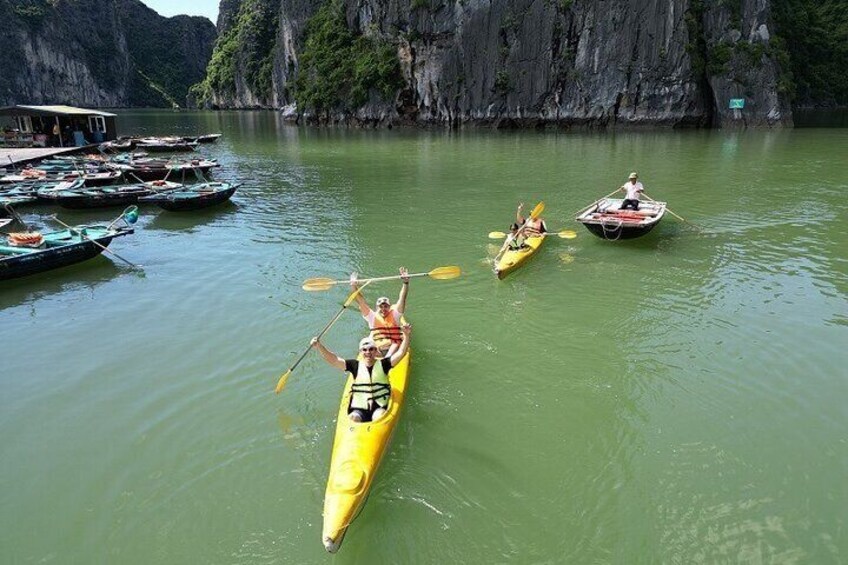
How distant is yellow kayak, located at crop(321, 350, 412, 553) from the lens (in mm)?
5012

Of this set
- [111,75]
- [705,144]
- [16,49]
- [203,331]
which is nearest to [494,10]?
[705,144]

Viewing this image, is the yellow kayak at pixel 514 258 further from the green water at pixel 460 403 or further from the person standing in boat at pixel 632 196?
the person standing in boat at pixel 632 196

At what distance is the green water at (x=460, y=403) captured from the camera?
5598mm

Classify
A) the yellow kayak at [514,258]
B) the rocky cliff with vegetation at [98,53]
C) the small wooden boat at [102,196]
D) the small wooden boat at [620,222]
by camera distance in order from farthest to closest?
the rocky cliff with vegetation at [98,53] < the small wooden boat at [102,196] < the small wooden boat at [620,222] < the yellow kayak at [514,258]

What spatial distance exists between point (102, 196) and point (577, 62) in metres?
44.1

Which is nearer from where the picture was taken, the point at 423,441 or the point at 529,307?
the point at 423,441

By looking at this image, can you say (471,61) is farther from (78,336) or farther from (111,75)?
(111,75)

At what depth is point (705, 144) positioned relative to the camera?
122 feet

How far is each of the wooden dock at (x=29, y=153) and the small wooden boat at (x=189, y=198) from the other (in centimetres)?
1328

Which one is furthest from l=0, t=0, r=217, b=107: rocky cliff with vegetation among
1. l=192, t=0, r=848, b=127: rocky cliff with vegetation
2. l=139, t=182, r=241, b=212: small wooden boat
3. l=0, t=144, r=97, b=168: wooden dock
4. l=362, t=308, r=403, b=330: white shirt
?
l=362, t=308, r=403, b=330: white shirt

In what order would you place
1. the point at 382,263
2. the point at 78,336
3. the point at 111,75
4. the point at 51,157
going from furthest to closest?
1. the point at 111,75
2. the point at 51,157
3. the point at 382,263
4. the point at 78,336

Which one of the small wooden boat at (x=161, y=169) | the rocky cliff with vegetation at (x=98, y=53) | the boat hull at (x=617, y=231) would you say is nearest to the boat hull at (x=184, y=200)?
the small wooden boat at (x=161, y=169)

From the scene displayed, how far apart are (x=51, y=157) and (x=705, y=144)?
39.4 metres

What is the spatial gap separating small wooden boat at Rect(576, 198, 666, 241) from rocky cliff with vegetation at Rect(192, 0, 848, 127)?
39802 millimetres
